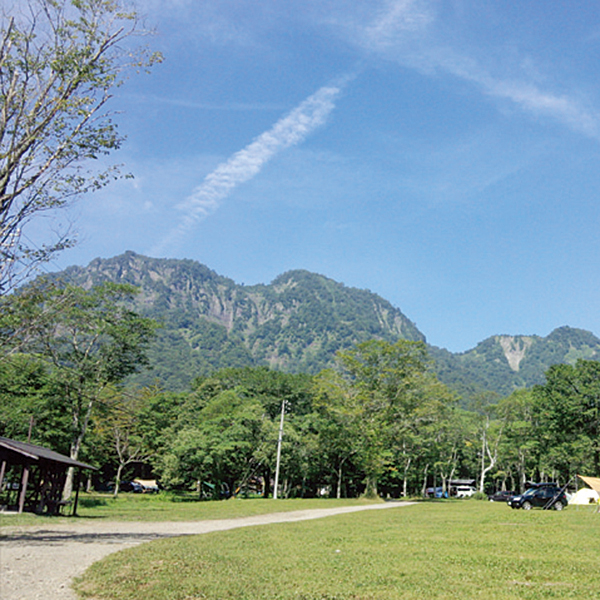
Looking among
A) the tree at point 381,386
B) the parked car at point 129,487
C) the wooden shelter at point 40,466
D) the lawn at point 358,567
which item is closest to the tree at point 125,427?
the parked car at point 129,487

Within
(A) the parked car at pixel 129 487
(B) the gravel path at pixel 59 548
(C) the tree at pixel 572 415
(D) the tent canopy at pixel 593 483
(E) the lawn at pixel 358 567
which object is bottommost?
(A) the parked car at pixel 129 487

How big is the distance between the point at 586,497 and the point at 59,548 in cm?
2806

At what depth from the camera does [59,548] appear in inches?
524

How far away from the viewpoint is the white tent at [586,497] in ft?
97.5

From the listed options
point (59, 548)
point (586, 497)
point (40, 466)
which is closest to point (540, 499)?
point (586, 497)

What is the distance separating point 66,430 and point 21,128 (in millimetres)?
31578

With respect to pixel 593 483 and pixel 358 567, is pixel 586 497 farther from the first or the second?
pixel 358 567

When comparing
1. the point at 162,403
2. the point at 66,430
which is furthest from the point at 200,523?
the point at 162,403

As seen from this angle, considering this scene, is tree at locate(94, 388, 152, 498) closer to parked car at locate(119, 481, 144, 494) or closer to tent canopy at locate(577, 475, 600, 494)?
parked car at locate(119, 481, 144, 494)

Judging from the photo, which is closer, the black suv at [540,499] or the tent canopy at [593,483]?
the tent canopy at [593,483]

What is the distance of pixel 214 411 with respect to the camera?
170ft

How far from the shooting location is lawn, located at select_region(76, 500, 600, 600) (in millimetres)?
8164

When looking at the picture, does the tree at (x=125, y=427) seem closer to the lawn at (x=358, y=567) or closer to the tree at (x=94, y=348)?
the tree at (x=94, y=348)

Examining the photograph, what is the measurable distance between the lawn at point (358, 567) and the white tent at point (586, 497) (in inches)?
624
